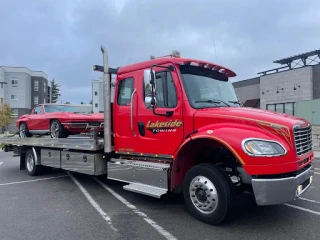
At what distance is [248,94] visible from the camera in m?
29.2

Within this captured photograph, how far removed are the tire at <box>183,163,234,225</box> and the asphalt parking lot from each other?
0.59ft

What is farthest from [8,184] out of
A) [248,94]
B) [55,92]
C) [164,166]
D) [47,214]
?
[55,92]

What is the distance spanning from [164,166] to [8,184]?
499cm

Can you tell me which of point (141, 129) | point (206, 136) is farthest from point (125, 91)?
point (206, 136)

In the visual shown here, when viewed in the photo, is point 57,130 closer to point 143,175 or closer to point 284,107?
point 143,175

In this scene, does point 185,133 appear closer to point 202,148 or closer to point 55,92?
point 202,148

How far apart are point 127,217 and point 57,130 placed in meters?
3.94

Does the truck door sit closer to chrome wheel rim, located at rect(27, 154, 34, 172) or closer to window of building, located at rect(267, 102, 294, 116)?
chrome wheel rim, located at rect(27, 154, 34, 172)

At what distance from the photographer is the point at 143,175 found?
520 cm

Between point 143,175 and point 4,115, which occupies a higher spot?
point 4,115

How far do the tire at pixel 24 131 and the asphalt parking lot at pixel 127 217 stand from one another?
2594 mm

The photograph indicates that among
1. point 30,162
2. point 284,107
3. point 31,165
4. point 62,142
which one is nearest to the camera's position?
point 62,142

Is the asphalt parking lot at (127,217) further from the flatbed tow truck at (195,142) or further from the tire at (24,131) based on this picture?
the tire at (24,131)

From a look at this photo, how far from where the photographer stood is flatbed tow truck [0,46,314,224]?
3871 millimetres
